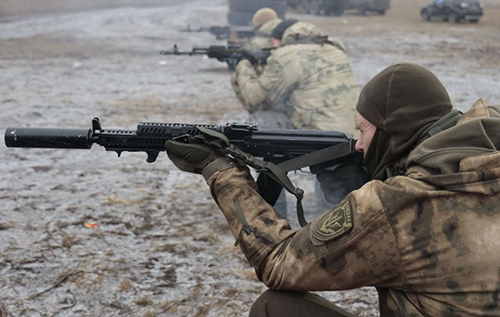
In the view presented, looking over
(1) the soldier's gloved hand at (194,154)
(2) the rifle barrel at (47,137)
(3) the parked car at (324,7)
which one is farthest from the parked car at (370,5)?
(1) the soldier's gloved hand at (194,154)

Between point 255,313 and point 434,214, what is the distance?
80 centimetres

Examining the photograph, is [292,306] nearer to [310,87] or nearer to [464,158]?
[464,158]

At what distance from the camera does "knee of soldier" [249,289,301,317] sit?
224 centimetres

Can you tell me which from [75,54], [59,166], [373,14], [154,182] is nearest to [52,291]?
[154,182]

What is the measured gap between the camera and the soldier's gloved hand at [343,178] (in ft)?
9.07

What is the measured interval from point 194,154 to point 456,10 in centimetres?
2027

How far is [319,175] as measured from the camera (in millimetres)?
2949

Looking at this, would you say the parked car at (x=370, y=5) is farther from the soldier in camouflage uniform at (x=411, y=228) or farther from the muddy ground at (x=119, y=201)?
the soldier in camouflage uniform at (x=411, y=228)

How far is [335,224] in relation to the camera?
1.97 metres

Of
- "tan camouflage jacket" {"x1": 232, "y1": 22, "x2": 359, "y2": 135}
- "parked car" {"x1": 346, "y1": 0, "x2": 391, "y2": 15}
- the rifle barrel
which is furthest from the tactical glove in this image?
"parked car" {"x1": 346, "y1": 0, "x2": 391, "y2": 15}

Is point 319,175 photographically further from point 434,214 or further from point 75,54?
point 75,54

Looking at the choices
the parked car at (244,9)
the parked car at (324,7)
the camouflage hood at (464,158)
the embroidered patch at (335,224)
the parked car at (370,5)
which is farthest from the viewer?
the parked car at (370,5)

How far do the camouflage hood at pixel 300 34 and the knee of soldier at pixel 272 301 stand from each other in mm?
3633

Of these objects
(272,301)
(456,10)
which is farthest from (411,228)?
(456,10)
